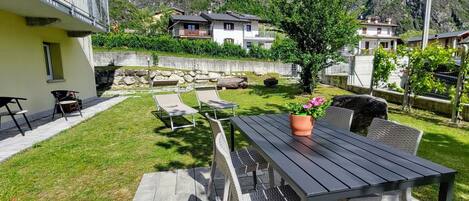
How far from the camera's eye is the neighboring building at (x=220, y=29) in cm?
3619

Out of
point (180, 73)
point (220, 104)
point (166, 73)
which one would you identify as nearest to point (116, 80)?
point (166, 73)

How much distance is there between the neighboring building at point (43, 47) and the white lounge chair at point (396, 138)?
613 centimetres

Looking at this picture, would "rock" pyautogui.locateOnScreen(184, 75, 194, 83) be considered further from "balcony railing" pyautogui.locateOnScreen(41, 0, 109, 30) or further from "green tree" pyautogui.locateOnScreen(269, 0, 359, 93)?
"green tree" pyautogui.locateOnScreen(269, 0, 359, 93)

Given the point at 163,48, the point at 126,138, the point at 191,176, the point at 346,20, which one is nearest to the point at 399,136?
the point at 191,176

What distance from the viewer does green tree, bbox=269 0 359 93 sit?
10.4 metres

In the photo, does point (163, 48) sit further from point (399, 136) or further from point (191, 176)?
point (399, 136)

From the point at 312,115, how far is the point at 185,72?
17009 millimetres

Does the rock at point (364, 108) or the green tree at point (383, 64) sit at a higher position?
the green tree at point (383, 64)

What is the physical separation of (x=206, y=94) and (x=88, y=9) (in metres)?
4.36

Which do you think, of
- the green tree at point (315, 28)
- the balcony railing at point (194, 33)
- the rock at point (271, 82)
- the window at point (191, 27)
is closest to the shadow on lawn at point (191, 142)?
the green tree at point (315, 28)

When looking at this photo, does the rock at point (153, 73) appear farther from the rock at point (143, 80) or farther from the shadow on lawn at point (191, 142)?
the shadow on lawn at point (191, 142)

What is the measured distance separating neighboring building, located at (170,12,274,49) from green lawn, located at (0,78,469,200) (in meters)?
30.9

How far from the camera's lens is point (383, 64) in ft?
28.2

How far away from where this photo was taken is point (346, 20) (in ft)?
34.9
